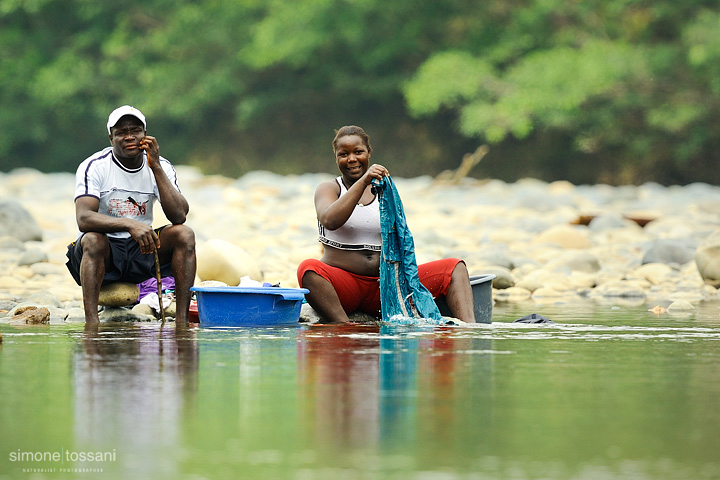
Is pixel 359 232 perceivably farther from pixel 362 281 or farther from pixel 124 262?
pixel 124 262

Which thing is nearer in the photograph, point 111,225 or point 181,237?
point 111,225

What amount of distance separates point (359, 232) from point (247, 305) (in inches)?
31.2

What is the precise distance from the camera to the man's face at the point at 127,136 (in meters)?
6.58

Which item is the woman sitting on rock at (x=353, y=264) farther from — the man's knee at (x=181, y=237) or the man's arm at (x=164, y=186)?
the man's arm at (x=164, y=186)

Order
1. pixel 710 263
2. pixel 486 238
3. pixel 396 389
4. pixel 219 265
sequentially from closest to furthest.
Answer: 1. pixel 396 389
2. pixel 219 265
3. pixel 710 263
4. pixel 486 238

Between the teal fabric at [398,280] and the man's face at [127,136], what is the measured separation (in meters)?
1.37

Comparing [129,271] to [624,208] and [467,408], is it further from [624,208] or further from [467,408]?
[624,208]

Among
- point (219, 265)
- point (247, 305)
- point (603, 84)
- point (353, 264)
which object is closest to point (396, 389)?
point (247, 305)

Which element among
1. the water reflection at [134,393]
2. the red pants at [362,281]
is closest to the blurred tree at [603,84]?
the red pants at [362,281]

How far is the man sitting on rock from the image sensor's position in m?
6.50

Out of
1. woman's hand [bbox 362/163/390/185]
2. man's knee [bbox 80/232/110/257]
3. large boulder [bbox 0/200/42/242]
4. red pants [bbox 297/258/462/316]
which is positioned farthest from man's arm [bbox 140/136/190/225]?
large boulder [bbox 0/200/42/242]

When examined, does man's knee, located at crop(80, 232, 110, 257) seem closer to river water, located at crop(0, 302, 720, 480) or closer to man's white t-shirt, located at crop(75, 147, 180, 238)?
man's white t-shirt, located at crop(75, 147, 180, 238)

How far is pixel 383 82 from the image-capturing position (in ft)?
92.5

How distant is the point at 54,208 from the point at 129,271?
11444mm
